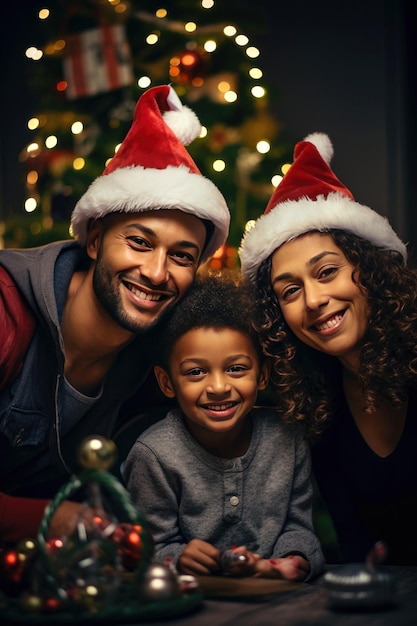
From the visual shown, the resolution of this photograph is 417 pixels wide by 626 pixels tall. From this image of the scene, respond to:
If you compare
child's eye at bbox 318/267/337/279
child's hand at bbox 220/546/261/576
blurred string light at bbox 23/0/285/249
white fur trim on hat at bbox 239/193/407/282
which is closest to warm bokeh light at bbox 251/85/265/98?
blurred string light at bbox 23/0/285/249

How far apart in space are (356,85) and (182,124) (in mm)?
2228

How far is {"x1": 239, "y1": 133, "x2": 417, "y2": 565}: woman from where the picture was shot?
6.52 ft

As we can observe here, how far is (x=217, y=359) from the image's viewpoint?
1.99 metres

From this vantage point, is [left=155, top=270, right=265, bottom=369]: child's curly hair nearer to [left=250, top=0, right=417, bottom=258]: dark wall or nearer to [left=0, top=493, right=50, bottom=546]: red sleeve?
[left=0, top=493, right=50, bottom=546]: red sleeve

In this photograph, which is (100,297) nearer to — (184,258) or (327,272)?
(184,258)

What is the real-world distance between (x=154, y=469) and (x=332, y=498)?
50 centimetres

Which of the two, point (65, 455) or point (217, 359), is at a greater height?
point (217, 359)

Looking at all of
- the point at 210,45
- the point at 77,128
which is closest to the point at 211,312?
the point at 210,45

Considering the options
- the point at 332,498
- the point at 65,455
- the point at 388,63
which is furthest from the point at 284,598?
the point at 388,63

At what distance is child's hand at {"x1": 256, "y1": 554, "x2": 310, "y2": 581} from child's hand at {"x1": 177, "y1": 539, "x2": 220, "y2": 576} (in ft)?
0.36

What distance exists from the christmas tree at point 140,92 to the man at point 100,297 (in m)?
1.19

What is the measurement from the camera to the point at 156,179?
2.12 meters

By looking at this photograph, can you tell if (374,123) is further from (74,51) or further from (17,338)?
(17,338)

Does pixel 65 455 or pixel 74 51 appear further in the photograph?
pixel 74 51
